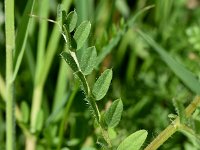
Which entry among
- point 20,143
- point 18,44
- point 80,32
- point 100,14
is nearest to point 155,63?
point 100,14

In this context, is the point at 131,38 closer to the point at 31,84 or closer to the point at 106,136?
the point at 31,84

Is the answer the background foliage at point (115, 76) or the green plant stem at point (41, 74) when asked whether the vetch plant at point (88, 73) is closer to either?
the background foliage at point (115, 76)

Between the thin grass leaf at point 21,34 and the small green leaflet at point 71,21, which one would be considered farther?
the thin grass leaf at point 21,34

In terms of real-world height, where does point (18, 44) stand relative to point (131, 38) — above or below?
above

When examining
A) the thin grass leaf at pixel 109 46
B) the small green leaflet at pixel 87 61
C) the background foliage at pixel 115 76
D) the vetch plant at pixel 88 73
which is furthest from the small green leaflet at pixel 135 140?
the thin grass leaf at pixel 109 46

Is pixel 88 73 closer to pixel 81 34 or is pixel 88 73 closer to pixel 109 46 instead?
pixel 81 34

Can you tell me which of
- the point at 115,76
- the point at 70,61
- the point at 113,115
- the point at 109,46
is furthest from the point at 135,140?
the point at 115,76
